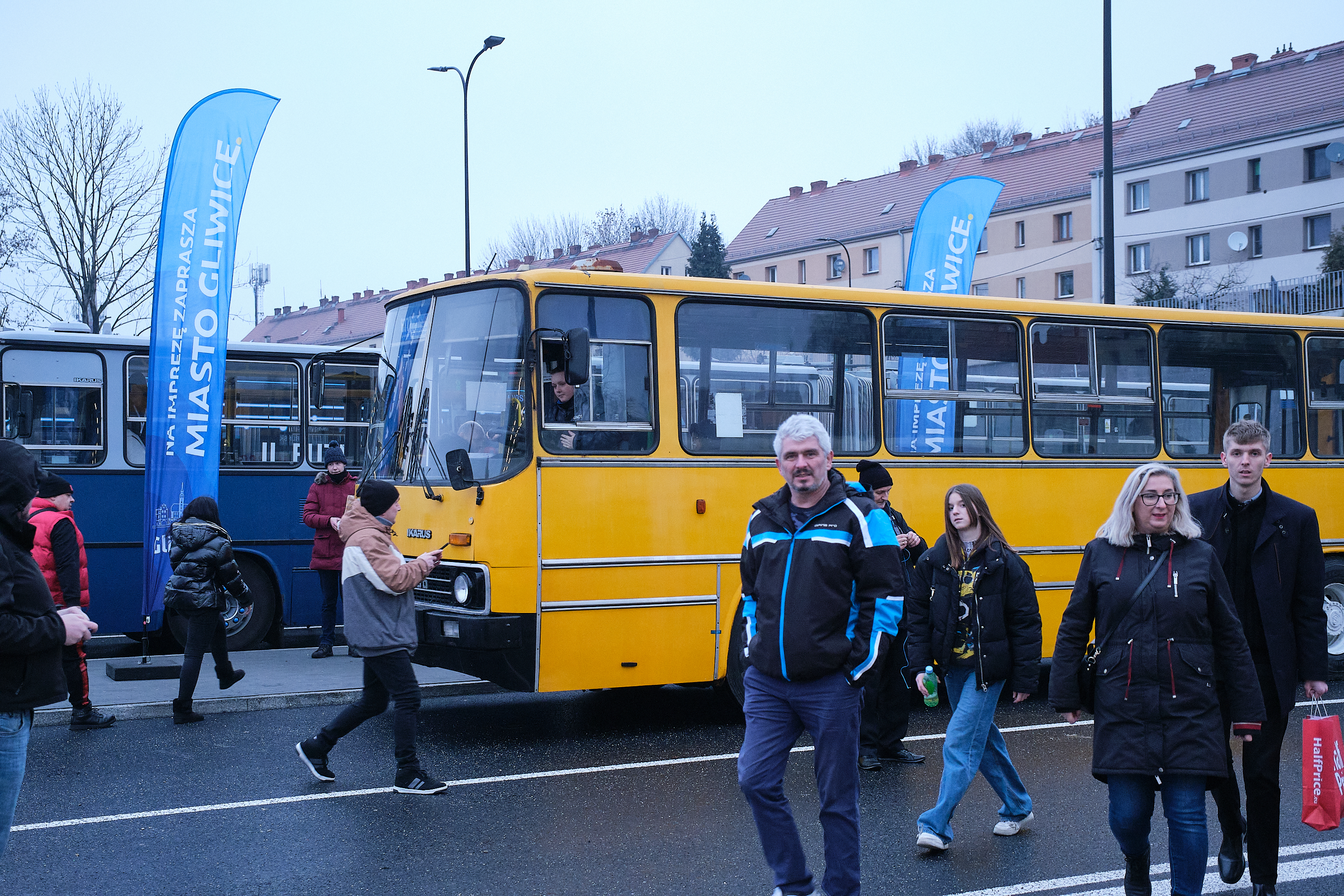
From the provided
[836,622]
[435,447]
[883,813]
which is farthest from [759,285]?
[836,622]

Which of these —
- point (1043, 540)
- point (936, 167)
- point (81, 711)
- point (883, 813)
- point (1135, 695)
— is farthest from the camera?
point (936, 167)

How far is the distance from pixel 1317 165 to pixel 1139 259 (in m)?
7.74

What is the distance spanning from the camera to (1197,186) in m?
51.9

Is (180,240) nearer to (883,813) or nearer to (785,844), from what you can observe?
(883,813)

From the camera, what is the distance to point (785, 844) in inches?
193

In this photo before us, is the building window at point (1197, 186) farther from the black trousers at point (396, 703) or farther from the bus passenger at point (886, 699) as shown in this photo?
the black trousers at point (396, 703)

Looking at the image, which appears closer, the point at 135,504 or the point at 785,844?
the point at 785,844

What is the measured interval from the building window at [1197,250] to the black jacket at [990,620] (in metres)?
49.7

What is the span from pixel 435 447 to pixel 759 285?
2.51 metres

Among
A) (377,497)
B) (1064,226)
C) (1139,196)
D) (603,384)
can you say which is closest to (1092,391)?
(603,384)

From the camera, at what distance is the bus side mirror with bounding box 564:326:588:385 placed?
820 centimetres

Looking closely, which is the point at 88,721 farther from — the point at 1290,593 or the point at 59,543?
the point at 1290,593

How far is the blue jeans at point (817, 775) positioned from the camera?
4836 mm

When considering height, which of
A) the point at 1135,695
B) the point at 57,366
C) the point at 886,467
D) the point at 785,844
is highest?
the point at 57,366
